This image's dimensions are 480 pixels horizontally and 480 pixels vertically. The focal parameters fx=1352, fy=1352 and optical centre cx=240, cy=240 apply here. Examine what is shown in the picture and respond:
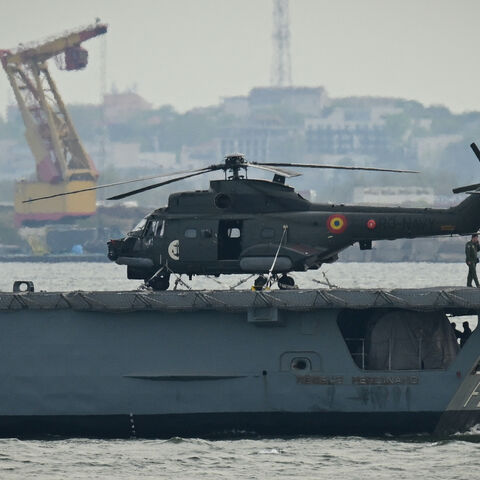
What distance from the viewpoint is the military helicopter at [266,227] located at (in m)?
33.5

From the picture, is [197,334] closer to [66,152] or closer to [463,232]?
[463,232]

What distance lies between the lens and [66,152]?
190 metres

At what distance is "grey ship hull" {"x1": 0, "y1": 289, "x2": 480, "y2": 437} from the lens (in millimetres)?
30703

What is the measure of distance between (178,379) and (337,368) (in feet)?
12.0

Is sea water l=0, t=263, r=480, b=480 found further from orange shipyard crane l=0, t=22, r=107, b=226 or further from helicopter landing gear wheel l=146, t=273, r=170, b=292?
orange shipyard crane l=0, t=22, r=107, b=226

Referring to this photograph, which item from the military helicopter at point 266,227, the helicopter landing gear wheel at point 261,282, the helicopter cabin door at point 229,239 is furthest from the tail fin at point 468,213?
the helicopter cabin door at point 229,239

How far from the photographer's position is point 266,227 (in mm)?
33625

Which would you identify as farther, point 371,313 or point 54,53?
point 54,53

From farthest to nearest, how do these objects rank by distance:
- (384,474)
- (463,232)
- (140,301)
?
1. (463,232)
2. (140,301)
3. (384,474)

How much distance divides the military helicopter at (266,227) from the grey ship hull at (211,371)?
276 centimetres

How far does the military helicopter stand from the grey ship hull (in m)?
2.76

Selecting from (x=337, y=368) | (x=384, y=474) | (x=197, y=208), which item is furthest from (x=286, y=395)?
(x=197, y=208)

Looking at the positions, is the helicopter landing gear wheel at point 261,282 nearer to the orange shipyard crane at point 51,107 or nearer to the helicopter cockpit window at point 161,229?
the helicopter cockpit window at point 161,229

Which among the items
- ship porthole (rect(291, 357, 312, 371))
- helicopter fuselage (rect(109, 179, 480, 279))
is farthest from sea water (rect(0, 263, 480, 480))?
helicopter fuselage (rect(109, 179, 480, 279))
